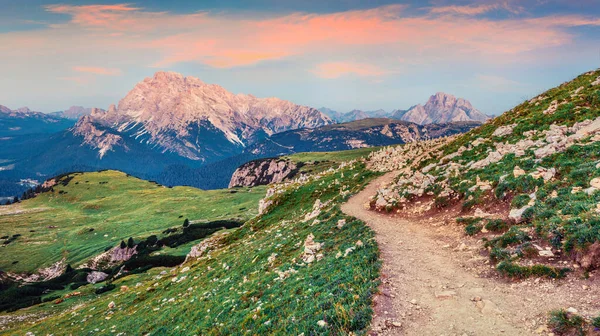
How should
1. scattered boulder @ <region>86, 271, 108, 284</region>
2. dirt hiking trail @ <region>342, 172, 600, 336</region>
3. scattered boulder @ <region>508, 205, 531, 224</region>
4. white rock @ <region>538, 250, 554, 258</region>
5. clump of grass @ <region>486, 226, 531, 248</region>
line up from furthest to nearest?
scattered boulder @ <region>86, 271, 108, 284</region> → scattered boulder @ <region>508, 205, 531, 224</region> → clump of grass @ <region>486, 226, 531, 248</region> → white rock @ <region>538, 250, 554, 258</region> → dirt hiking trail @ <region>342, 172, 600, 336</region>

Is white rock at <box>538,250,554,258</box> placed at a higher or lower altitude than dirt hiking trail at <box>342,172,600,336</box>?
higher

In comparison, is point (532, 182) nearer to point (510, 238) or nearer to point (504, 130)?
point (510, 238)

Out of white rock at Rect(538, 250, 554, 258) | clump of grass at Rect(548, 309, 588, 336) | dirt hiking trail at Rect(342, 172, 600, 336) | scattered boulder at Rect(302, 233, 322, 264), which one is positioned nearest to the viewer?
clump of grass at Rect(548, 309, 588, 336)

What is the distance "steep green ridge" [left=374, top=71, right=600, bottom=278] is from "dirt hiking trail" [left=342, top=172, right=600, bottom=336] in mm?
1267

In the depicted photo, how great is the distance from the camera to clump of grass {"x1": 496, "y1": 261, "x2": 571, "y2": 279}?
13672 mm

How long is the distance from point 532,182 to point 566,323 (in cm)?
1427

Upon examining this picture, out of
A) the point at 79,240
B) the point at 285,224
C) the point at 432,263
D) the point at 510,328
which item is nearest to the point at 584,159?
the point at 432,263

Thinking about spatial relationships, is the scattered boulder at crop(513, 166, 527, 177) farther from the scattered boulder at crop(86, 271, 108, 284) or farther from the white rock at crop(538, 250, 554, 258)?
the scattered boulder at crop(86, 271, 108, 284)

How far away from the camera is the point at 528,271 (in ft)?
47.6

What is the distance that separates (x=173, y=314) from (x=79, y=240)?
14916cm

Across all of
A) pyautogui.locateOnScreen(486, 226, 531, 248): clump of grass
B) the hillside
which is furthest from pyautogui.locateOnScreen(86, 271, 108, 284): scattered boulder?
pyautogui.locateOnScreen(486, 226, 531, 248): clump of grass

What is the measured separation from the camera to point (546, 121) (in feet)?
105

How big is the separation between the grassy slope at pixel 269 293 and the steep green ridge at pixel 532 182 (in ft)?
25.5

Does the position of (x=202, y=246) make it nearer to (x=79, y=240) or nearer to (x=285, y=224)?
(x=285, y=224)
